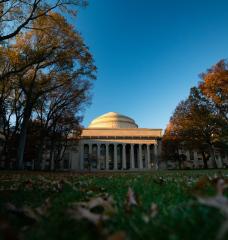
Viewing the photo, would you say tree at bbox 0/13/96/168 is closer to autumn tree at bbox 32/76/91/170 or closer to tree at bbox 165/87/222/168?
autumn tree at bbox 32/76/91/170

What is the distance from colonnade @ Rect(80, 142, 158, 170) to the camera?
75.1 metres

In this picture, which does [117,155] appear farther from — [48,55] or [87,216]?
[87,216]

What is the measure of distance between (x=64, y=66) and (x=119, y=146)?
211ft

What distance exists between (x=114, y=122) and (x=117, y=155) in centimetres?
1414

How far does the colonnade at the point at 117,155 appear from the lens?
2958 inches

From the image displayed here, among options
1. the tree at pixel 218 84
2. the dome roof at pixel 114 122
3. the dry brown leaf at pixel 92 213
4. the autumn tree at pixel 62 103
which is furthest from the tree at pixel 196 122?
the dome roof at pixel 114 122

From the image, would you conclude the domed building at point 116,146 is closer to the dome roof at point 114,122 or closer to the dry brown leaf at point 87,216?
the dome roof at point 114,122

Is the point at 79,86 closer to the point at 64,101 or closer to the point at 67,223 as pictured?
the point at 64,101

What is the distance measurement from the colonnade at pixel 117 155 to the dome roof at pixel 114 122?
9964 mm

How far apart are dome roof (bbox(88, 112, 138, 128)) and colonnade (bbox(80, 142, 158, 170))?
996 centimetres

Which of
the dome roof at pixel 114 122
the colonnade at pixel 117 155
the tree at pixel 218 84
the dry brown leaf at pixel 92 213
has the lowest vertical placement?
the dry brown leaf at pixel 92 213

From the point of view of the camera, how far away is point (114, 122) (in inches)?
3406

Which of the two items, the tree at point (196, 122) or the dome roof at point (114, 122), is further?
the dome roof at point (114, 122)

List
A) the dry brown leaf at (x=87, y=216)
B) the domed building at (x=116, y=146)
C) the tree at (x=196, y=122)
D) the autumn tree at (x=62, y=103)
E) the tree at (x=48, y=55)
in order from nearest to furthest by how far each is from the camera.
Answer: the dry brown leaf at (x=87, y=216) → the tree at (x=48, y=55) → the autumn tree at (x=62, y=103) → the tree at (x=196, y=122) → the domed building at (x=116, y=146)
